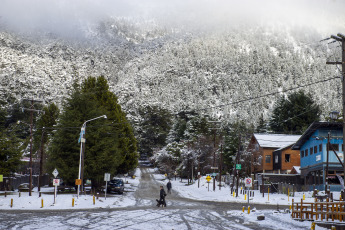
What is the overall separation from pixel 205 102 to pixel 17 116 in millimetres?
98989

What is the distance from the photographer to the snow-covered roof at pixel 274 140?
67250 mm

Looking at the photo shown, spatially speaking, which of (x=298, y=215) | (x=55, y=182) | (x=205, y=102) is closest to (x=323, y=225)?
(x=298, y=215)

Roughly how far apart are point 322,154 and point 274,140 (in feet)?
73.1

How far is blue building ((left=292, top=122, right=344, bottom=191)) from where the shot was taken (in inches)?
1842

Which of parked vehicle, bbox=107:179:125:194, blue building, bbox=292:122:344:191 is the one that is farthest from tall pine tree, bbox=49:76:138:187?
blue building, bbox=292:122:344:191

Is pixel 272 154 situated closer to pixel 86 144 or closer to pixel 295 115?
pixel 295 115

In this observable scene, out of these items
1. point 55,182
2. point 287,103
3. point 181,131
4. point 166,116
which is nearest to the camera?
point 55,182

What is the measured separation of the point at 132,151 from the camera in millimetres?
55875

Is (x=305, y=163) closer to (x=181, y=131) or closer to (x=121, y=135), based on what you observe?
(x=121, y=135)

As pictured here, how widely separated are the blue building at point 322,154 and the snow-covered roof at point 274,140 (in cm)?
1343

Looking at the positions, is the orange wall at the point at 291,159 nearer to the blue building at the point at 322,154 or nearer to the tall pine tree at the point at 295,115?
the blue building at the point at 322,154

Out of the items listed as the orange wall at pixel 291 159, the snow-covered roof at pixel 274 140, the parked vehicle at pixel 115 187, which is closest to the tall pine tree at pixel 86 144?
the parked vehicle at pixel 115 187

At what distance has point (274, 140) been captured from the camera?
6919 centimetres

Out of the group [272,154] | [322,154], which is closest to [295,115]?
[272,154]
